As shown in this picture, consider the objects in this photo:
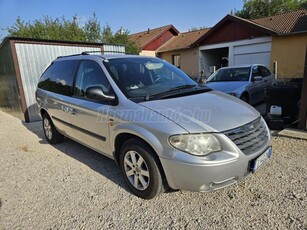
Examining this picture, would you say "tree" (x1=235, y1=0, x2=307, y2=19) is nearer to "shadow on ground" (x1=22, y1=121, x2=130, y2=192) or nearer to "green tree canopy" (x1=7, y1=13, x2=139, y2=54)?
"green tree canopy" (x1=7, y1=13, x2=139, y2=54)

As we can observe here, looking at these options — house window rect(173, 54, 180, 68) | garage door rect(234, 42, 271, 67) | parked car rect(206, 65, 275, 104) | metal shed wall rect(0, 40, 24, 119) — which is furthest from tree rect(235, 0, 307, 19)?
metal shed wall rect(0, 40, 24, 119)

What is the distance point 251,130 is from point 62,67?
366 centimetres

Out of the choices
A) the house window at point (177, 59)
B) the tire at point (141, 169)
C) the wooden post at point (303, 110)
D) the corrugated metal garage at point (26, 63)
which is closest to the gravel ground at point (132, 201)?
the tire at point (141, 169)

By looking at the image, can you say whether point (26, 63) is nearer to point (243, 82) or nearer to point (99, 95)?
point (99, 95)

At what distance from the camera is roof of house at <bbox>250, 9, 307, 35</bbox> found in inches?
518

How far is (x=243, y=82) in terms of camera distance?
734 centimetres

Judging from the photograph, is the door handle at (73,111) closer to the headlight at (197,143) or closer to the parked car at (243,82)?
the headlight at (197,143)

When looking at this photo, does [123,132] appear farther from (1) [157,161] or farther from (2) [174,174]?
(2) [174,174]

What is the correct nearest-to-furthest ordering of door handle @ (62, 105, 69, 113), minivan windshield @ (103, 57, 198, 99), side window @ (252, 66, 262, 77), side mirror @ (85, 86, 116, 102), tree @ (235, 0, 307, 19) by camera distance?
side mirror @ (85, 86, 116, 102), minivan windshield @ (103, 57, 198, 99), door handle @ (62, 105, 69, 113), side window @ (252, 66, 262, 77), tree @ (235, 0, 307, 19)

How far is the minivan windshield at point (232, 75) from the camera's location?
7758mm

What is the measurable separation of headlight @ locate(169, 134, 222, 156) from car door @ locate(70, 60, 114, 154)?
1163mm

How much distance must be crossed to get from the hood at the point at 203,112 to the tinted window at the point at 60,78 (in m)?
1.95

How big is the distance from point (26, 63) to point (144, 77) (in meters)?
6.08

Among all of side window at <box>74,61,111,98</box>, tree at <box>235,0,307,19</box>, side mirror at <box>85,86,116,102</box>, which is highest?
tree at <box>235,0,307,19</box>
